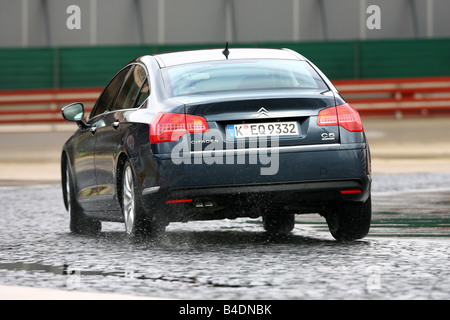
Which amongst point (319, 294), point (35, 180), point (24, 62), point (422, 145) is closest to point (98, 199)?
point (319, 294)

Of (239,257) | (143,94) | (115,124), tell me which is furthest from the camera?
(115,124)

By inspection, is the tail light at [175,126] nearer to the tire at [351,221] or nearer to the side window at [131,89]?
the side window at [131,89]

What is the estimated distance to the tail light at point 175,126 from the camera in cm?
893

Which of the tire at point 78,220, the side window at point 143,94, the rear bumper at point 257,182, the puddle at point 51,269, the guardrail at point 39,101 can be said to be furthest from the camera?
the guardrail at point 39,101

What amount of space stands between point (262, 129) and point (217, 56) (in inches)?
53.1

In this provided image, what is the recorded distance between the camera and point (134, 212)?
9469 millimetres

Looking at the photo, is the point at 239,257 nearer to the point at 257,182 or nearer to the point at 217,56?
the point at 257,182

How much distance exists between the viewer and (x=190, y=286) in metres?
7.29

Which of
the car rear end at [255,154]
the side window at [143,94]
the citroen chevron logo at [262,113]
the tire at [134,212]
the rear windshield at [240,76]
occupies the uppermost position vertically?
the rear windshield at [240,76]

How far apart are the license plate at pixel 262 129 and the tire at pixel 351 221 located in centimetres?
82

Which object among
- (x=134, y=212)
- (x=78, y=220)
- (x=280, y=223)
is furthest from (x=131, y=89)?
(x=280, y=223)

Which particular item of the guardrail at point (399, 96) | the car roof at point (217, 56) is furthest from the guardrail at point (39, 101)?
the car roof at point (217, 56)

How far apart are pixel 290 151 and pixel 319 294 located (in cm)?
222

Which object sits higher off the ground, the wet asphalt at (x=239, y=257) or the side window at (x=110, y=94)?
the side window at (x=110, y=94)
